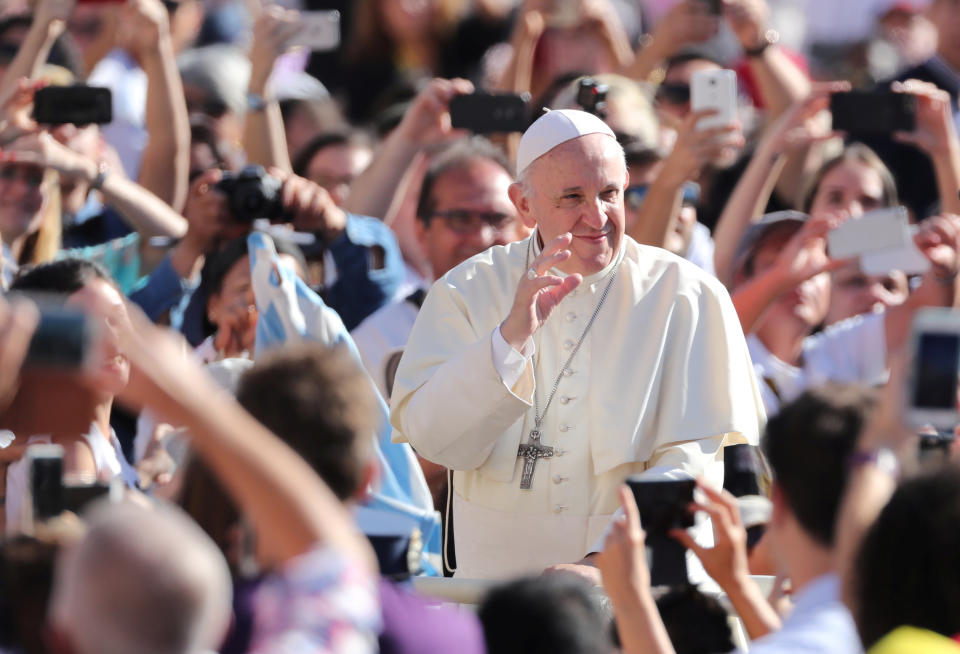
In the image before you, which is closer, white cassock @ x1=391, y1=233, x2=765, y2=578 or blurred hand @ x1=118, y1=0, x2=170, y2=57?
white cassock @ x1=391, y1=233, x2=765, y2=578

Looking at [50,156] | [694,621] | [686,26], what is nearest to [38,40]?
[50,156]

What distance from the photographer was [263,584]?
2861 mm

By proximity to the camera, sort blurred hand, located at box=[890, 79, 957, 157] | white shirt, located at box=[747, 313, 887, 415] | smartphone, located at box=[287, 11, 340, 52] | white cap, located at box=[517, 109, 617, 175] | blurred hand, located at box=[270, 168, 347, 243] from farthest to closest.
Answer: smartphone, located at box=[287, 11, 340, 52]
blurred hand, located at box=[890, 79, 957, 157]
blurred hand, located at box=[270, 168, 347, 243]
white shirt, located at box=[747, 313, 887, 415]
white cap, located at box=[517, 109, 617, 175]

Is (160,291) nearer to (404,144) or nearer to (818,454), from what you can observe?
(404,144)

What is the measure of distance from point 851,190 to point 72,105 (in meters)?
3.13

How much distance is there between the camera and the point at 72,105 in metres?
6.71

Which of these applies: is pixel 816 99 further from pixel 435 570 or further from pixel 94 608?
pixel 94 608

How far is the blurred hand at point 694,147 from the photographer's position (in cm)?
625

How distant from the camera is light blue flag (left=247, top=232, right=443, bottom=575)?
4.80 m

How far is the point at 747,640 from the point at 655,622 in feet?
2.67

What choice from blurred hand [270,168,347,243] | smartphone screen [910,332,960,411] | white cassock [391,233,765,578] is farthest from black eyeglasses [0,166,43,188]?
smartphone screen [910,332,960,411]

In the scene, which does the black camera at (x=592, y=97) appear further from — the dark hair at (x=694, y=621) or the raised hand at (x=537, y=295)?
the dark hair at (x=694, y=621)

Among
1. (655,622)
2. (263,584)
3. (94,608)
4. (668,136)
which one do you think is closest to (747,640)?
(655,622)

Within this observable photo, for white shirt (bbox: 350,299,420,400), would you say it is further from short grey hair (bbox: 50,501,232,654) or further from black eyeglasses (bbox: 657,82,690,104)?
short grey hair (bbox: 50,501,232,654)
